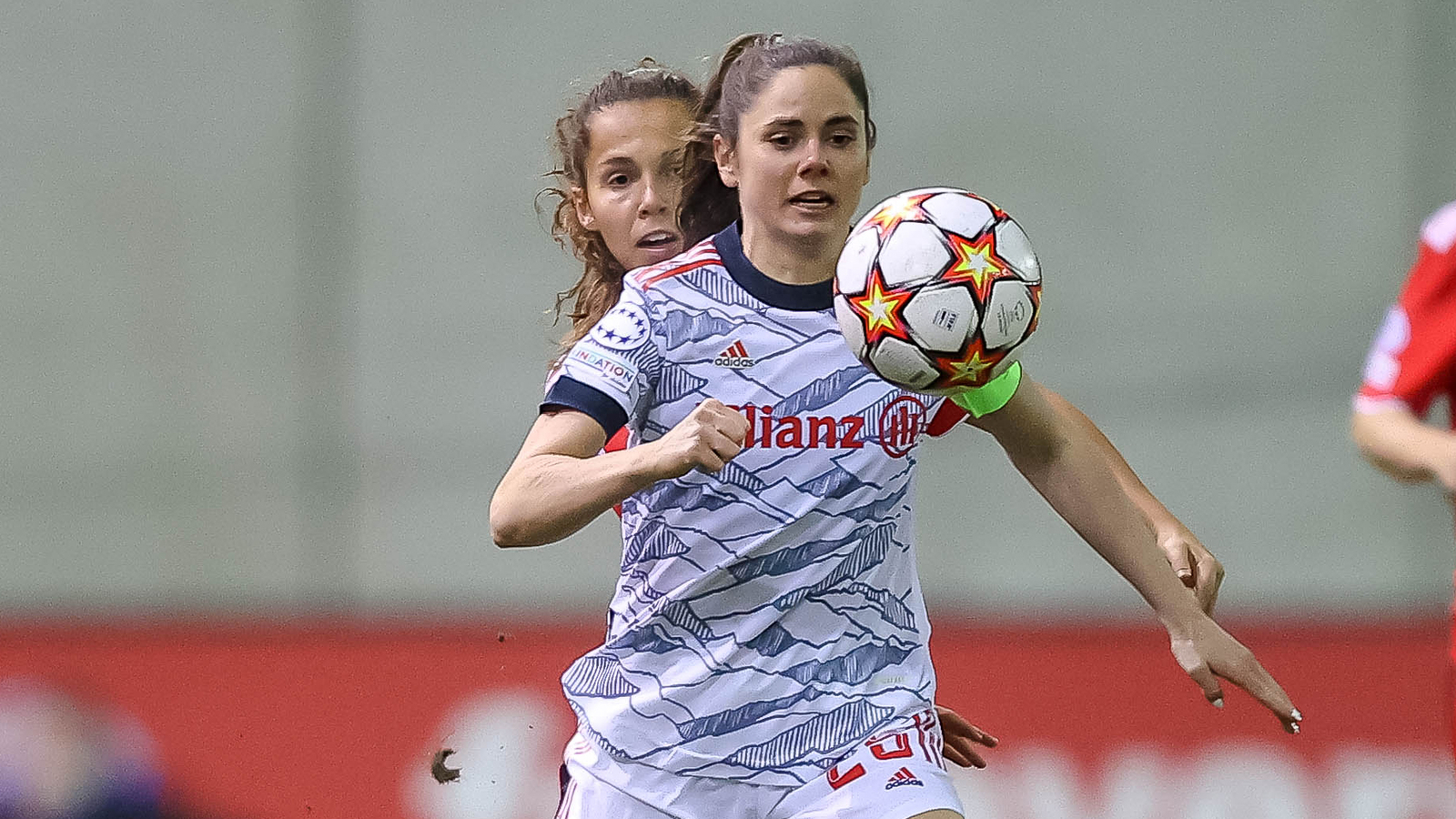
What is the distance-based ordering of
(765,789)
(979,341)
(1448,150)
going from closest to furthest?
1. (979,341)
2. (765,789)
3. (1448,150)

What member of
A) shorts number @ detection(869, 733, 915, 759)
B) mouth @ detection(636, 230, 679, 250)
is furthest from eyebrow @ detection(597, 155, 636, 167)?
shorts number @ detection(869, 733, 915, 759)

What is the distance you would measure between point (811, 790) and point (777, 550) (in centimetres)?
37

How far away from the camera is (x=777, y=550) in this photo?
2.88 meters

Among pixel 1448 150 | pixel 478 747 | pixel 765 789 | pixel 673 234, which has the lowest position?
pixel 478 747

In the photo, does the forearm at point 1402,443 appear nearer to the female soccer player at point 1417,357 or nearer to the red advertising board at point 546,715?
the female soccer player at point 1417,357

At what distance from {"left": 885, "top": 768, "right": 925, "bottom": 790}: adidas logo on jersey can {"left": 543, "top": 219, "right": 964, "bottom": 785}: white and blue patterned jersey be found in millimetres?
79

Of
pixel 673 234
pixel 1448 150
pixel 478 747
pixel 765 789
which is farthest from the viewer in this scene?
pixel 1448 150

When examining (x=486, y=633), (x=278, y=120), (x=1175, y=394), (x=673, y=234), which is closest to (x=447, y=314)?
(x=278, y=120)

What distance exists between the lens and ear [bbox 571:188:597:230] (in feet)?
13.4

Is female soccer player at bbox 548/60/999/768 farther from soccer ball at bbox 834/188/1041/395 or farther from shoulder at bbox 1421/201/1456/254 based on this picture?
shoulder at bbox 1421/201/1456/254

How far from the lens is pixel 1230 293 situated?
6570 mm

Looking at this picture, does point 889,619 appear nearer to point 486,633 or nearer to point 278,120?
point 486,633

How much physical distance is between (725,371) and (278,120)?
172 inches

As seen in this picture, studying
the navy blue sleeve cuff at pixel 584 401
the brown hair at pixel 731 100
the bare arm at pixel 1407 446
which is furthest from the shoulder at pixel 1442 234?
the navy blue sleeve cuff at pixel 584 401
